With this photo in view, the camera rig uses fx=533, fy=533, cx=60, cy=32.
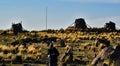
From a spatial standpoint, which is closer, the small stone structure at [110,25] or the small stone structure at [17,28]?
the small stone structure at [17,28]

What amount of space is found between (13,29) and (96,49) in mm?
35719

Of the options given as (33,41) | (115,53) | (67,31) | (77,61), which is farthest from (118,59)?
(67,31)

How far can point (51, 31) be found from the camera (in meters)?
104

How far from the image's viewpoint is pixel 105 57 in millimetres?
38312

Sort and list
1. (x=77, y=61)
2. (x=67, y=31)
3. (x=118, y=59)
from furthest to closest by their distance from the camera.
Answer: (x=67, y=31) < (x=77, y=61) < (x=118, y=59)

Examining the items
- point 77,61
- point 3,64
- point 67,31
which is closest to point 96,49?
point 77,61

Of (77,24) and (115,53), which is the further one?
(77,24)

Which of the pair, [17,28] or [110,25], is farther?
[110,25]

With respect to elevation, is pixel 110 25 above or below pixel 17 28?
above

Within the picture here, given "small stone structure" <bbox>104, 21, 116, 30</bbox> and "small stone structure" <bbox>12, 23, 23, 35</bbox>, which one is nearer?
"small stone structure" <bbox>12, 23, 23, 35</bbox>

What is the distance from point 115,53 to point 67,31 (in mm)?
65197

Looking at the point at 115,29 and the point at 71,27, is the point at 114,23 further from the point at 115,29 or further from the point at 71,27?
the point at 71,27

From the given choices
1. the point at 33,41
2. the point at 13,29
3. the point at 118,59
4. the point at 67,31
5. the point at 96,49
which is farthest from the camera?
the point at 67,31

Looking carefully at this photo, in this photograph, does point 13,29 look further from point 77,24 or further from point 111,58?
point 111,58
